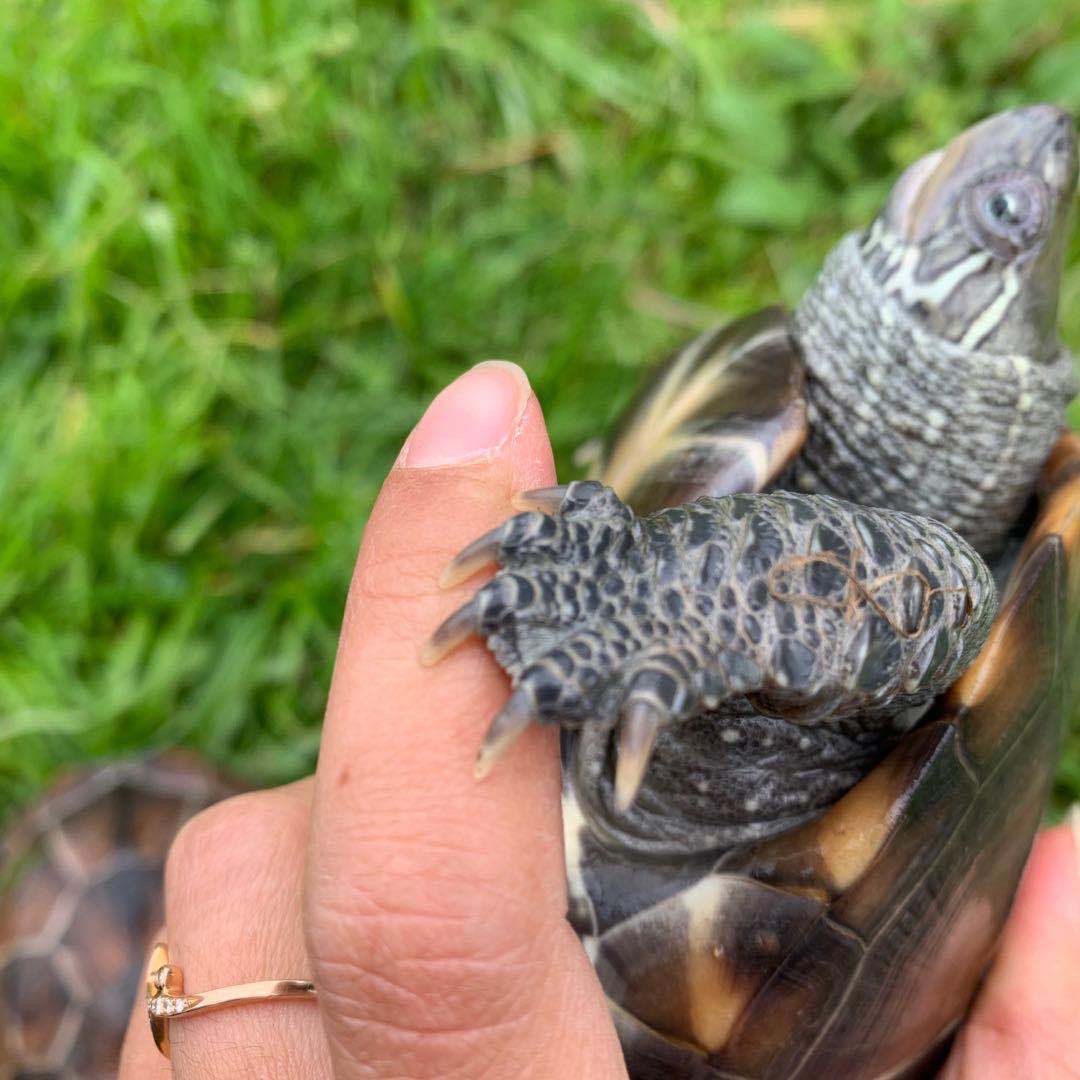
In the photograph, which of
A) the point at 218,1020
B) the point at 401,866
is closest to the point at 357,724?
the point at 401,866

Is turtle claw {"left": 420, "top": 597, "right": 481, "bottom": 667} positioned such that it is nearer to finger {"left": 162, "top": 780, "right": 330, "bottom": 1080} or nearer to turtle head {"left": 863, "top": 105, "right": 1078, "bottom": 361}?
finger {"left": 162, "top": 780, "right": 330, "bottom": 1080}

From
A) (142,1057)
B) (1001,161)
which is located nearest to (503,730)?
(142,1057)

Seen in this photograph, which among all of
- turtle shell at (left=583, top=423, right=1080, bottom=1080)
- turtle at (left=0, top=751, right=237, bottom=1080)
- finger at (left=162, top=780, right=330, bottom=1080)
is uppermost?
turtle shell at (left=583, top=423, right=1080, bottom=1080)

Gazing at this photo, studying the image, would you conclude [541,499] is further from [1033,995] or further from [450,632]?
[1033,995]

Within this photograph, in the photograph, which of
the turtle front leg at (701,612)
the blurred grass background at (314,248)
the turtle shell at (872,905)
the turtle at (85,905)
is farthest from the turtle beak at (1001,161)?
the turtle at (85,905)

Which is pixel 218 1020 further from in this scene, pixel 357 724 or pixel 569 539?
pixel 569 539

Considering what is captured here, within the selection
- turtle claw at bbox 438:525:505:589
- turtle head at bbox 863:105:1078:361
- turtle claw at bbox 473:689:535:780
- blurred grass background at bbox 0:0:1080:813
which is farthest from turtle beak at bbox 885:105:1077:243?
turtle claw at bbox 473:689:535:780
